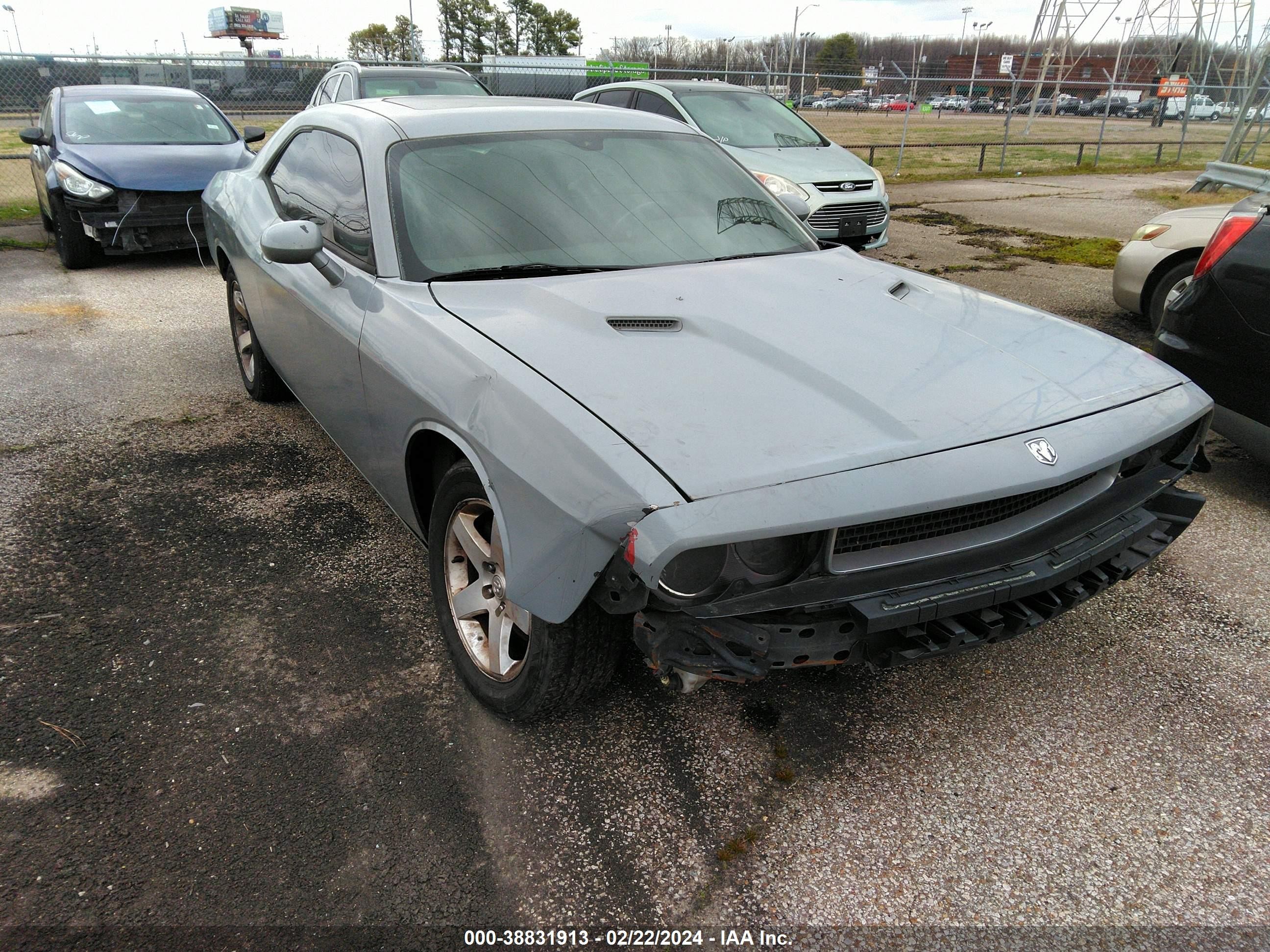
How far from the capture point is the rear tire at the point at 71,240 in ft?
26.0

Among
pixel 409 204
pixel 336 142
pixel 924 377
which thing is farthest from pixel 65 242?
pixel 924 377

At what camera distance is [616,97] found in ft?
32.0

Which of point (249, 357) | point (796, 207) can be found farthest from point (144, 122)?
point (796, 207)

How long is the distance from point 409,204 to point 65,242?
22.5ft

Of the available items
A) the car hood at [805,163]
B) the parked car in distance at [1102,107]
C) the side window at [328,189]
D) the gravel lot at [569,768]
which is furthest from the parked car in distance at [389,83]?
the parked car in distance at [1102,107]

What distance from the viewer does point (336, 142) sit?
346 centimetres

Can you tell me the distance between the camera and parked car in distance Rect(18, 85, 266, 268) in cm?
775

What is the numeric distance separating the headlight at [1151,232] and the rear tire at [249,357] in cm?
560

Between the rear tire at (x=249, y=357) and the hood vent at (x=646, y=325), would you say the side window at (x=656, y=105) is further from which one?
the hood vent at (x=646, y=325)

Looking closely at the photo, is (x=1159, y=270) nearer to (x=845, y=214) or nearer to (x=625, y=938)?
(x=845, y=214)

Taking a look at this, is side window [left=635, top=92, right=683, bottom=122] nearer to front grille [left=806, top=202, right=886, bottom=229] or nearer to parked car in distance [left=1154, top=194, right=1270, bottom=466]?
front grille [left=806, top=202, right=886, bottom=229]

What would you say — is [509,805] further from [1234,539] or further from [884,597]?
[1234,539]

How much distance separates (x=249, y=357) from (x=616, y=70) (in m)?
13.3

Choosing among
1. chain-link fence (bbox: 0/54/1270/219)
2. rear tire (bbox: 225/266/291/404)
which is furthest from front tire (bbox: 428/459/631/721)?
chain-link fence (bbox: 0/54/1270/219)
